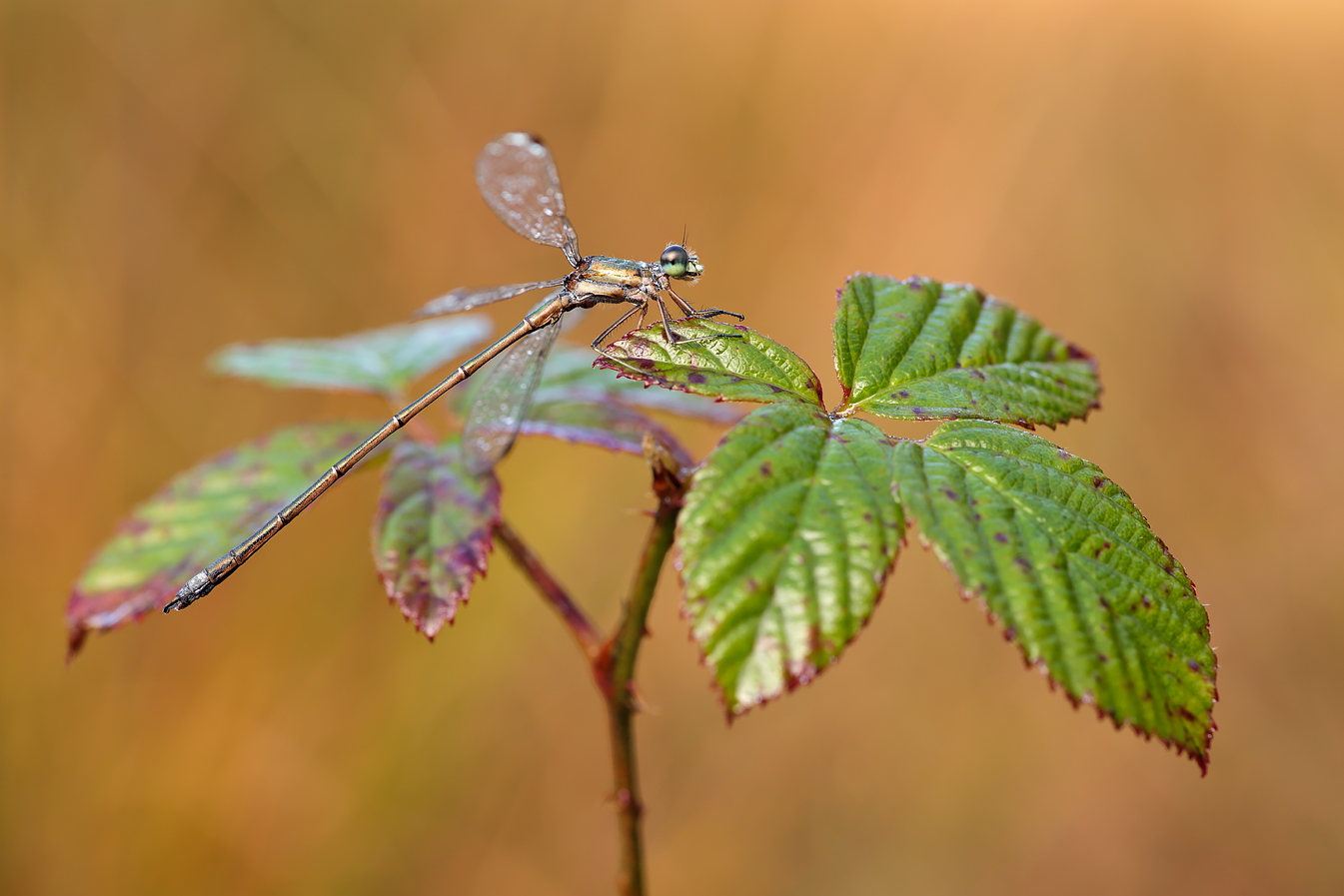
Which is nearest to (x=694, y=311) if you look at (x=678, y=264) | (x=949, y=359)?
(x=678, y=264)

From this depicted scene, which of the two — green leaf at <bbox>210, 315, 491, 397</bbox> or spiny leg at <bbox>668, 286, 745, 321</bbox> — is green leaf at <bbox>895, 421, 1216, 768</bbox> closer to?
spiny leg at <bbox>668, 286, 745, 321</bbox>

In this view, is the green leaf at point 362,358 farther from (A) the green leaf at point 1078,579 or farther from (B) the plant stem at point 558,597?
(A) the green leaf at point 1078,579

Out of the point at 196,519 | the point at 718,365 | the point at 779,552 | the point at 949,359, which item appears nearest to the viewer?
the point at 779,552

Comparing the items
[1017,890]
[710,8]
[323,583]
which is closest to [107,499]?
[323,583]

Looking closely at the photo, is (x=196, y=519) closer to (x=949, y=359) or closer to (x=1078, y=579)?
(x=949, y=359)

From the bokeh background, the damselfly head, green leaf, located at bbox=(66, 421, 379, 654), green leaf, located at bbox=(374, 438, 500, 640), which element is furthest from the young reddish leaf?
the bokeh background
